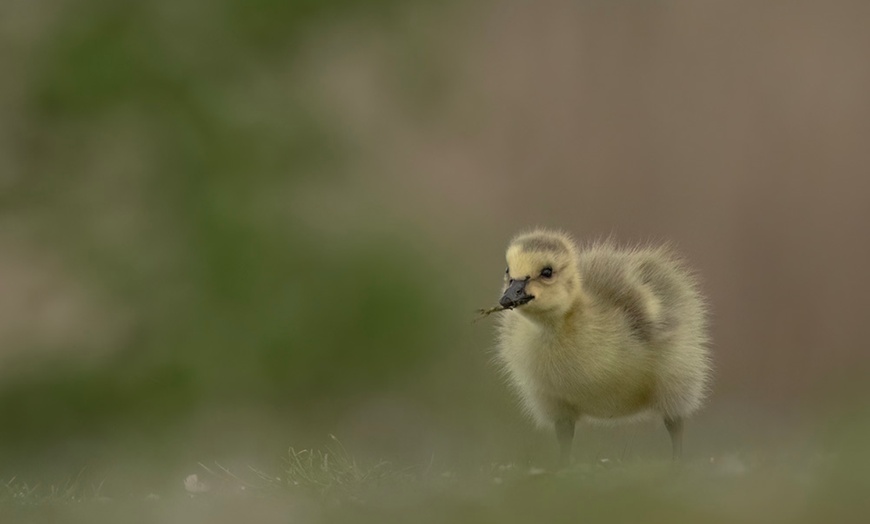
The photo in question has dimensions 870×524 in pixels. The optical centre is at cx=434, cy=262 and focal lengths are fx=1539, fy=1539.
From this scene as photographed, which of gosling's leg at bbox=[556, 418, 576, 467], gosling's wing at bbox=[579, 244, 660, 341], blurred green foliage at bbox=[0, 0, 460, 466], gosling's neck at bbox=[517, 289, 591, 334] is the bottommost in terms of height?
gosling's leg at bbox=[556, 418, 576, 467]

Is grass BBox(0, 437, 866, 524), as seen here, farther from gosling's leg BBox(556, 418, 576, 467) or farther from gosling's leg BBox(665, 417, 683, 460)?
gosling's leg BBox(665, 417, 683, 460)

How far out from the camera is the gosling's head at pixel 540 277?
5148mm

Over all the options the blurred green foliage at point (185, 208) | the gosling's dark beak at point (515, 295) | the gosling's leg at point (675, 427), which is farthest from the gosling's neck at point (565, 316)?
the blurred green foliage at point (185, 208)

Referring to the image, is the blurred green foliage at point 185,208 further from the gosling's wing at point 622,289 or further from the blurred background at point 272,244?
the gosling's wing at point 622,289

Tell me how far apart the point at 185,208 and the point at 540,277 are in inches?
151

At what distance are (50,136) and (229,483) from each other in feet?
12.6

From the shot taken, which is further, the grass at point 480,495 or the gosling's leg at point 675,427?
the gosling's leg at point 675,427

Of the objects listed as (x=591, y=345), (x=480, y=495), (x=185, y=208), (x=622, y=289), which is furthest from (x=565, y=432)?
(x=185, y=208)

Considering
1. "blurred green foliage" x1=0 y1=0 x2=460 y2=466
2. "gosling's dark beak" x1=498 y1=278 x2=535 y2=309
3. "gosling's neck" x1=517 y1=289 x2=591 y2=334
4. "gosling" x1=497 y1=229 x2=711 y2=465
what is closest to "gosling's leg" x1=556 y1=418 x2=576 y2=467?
"gosling" x1=497 y1=229 x2=711 y2=465

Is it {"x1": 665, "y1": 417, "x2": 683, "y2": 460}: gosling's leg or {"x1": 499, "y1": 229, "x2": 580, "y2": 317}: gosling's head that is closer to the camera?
{"x1": 499, "y1": 229, "x2": 580, "y2": 317}: gosling's head

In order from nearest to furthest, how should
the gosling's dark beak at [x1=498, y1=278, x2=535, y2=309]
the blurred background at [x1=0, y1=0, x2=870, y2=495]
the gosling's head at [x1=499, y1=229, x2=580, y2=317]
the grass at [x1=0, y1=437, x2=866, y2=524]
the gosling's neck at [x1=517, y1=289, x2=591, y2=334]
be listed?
the grass at [x1=0, y1=437, x2=866, y2=524], the gosling's dark beak at [x1=498, y1=278, x2=535, y2=309], the gosling's head at [x1=499, y1=229, x2=580, y2=317], the gosling's neck at [x1=517, y1=289, x2=591, y2=334], the blurred background at [x1=0, y1=0, x2=870, y2=495]

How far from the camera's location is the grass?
284 centimetres

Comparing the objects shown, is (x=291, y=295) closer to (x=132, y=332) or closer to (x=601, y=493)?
(x=132, y=332)

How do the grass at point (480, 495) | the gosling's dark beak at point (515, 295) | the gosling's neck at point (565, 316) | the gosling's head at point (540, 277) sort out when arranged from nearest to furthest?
the grass at point (480, 495)
the gosling's dark beak at point (515, 295)
the gosling's head at point (540, 277)
the gosling's neck at point (565, 316)
